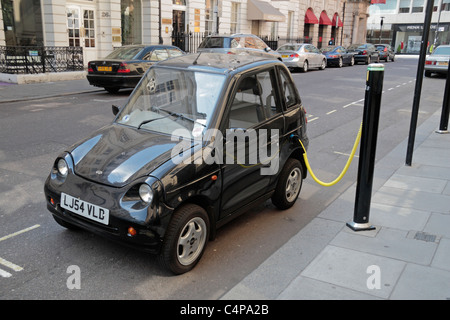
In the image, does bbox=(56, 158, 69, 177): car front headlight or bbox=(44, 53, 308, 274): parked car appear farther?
bbox=(56, 158, 69, 177): car front headlight

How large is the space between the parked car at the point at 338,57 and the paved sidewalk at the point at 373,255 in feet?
79.3

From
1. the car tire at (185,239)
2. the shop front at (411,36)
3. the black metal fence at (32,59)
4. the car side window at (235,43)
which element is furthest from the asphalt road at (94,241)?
the shop front at (411,36)

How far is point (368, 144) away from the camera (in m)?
4.68

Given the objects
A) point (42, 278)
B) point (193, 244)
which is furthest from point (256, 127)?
point (42, 278)

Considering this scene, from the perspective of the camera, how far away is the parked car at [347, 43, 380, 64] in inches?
1282

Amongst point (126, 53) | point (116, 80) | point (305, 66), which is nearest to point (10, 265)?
point (116, 80)

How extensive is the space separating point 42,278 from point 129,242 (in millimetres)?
854

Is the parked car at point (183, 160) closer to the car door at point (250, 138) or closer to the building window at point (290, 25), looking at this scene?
the car door at point (250, 138)

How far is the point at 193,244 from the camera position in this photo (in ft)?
12.7

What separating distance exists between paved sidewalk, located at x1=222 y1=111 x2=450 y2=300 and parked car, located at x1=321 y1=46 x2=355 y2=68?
24172 millimetres

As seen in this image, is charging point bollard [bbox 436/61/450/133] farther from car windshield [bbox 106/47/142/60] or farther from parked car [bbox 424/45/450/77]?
parked car [bbox 424/45/450/77]

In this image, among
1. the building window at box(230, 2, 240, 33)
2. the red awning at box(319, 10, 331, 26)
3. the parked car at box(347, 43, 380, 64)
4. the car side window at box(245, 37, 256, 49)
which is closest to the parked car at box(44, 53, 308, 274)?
the car side window at box(245, 37, 256, 49)

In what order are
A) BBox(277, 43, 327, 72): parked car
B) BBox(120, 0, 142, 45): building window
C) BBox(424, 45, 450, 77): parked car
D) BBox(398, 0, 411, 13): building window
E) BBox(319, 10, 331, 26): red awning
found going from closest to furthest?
BBox(424, 45, 450, 77): parked car → BBox(277, 43, 327, 72): parked car → BBox(120, 0, 142, 45): building window → BBox(319, 10, 331, 26): red awning → BBox(398, 0, 411, 13): building window
